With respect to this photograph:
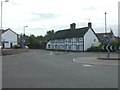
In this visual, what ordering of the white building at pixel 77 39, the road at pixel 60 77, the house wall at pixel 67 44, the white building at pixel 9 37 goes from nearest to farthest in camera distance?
the road at pixel 60 77 → the white building at pixel 77 39 → the house wall at pixel 67 44 → the white building at pixel 9 37

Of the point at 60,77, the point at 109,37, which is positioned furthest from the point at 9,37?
the point at 60,77

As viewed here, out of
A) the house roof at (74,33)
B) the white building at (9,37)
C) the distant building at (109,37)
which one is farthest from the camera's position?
the white building at (9,37)

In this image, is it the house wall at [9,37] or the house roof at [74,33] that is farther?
the house wall at [9,37]

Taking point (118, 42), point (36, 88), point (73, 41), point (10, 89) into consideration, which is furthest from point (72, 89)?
point (73, 41)

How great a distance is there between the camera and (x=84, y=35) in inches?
3543

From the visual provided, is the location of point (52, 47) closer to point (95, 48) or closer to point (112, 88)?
point (95, 48)

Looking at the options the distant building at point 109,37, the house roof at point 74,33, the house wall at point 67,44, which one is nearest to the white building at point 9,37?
the house wall at point 67,44

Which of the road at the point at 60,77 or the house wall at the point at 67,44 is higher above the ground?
the house wall at the point at 67,44

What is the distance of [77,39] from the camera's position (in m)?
93.8

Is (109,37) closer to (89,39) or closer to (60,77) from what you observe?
(60,77)

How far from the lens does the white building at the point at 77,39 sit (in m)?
90.8

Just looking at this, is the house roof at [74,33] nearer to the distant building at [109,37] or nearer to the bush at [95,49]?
the bush at [95,49]

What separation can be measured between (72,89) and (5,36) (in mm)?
95856

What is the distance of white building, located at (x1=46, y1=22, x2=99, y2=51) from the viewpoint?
90.8 m
